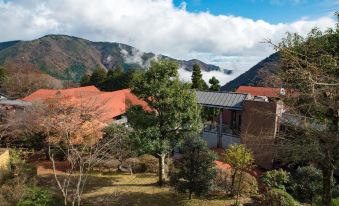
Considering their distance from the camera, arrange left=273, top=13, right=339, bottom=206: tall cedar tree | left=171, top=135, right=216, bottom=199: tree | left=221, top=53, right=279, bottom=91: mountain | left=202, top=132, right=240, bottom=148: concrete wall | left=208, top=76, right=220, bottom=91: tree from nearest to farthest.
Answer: left=273, top=13, right=339, bottom=206: tall cedar tree, left=221, top=53, right=279, bottom=91: mountain, left=171, top=135, right=216, bottom=199: tree, left=202, top=132, right=240, bottom=148: concrete wall, left=208, top=76, right=220, bottom=91: tree

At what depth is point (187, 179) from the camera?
17.1 metres

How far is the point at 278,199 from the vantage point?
15773 mm

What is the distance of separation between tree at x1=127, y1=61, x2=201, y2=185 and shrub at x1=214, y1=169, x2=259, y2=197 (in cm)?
311

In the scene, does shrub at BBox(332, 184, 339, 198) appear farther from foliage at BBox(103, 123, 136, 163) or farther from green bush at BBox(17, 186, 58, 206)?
green bush at BBox(17, 186, 58, 206)

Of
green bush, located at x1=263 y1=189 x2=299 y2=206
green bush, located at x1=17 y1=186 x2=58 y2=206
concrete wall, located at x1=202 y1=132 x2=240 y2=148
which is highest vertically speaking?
concrete wall, located at x1=202 y1=132 x2=240 y2=148

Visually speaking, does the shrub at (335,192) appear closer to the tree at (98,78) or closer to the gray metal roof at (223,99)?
the gray metal roof at (223,99)

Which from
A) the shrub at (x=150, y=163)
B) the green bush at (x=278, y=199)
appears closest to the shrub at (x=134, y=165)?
the shrub at (x=150, y=163)

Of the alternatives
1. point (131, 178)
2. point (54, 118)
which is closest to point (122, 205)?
point (131, 178)

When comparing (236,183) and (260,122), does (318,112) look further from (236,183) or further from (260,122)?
(260,122)

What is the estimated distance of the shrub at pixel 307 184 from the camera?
62.2ft

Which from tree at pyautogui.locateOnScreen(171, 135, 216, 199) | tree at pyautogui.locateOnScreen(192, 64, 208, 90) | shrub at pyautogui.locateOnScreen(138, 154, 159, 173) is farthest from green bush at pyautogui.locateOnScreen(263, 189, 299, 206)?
tree at pyautogui.locateOnScreen(192, 64, 208, 90)

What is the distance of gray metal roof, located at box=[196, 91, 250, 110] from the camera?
25266mm

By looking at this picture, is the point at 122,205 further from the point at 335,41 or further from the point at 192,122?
the point at 335,41

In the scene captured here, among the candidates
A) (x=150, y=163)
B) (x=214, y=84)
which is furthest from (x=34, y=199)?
(x=214, y=84)
